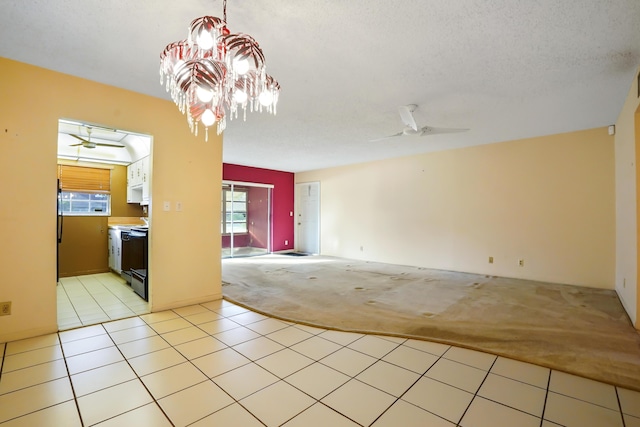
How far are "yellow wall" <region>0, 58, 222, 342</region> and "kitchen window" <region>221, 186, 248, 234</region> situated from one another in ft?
13.9

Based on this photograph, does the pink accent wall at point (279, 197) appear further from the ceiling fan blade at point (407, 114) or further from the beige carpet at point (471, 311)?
the ceiling fan blade at point (407, 114)

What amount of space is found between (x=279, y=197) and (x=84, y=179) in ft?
14.7

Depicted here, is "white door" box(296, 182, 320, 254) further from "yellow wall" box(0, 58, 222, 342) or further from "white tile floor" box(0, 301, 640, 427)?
"white tile floor" box(0, 301, 640, 427)

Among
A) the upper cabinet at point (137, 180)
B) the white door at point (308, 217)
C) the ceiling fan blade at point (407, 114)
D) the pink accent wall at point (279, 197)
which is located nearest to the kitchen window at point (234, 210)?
the pink accent wall at point (279, 197)

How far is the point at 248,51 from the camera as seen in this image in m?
1.67

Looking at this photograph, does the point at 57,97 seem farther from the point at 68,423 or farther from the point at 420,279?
the point at 420,279

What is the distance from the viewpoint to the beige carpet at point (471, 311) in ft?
7.39

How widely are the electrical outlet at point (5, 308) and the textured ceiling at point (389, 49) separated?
209 cm

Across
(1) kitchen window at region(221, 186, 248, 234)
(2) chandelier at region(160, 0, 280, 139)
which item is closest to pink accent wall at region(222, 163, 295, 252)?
(1) kitchen window at region(221, 186, 248, 234)

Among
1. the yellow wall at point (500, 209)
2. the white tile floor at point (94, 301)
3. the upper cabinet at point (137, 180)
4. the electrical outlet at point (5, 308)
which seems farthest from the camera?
the upper cabinet at point (137, 180)

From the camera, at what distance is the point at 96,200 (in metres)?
5.47

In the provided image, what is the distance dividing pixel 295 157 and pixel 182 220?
3554mm

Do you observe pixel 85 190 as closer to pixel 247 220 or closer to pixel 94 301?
pixel 94 301

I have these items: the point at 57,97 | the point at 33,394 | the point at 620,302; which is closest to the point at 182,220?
the point at 57,97
